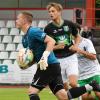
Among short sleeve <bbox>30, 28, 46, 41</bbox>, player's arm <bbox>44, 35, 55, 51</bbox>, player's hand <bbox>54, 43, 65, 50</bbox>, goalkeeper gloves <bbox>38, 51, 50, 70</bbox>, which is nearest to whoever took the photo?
goalkeeper gloves <bbox>38, 51, 50, 70</bbox>

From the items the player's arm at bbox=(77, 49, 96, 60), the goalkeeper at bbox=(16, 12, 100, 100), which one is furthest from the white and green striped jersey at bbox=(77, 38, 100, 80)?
the goalkeeper at bbox=(16, 12, 100, 100)

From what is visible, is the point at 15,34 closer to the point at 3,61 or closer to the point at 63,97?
the point at 3,61

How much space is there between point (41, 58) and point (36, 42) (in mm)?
398

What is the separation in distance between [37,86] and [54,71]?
38cm

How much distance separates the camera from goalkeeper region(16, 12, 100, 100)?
30.3 ft

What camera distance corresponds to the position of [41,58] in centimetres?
913

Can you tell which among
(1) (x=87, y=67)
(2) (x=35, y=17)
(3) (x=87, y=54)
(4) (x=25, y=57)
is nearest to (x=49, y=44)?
(4) (x=25, y=57)

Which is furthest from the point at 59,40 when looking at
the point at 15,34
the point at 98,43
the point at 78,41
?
the point at 15,34

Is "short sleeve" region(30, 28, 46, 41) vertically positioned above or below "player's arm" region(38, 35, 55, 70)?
above

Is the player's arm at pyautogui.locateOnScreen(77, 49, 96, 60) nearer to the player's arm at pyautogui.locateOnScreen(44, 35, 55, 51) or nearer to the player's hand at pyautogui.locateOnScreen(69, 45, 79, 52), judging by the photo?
the player's hand at pyautogui.locateOnScreen(69, 45, 79, 52)

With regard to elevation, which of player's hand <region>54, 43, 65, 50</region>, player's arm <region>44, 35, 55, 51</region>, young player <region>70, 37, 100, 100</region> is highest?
player's arm <region>44, 35, 55, 51</region>

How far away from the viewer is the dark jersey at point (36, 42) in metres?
9.31

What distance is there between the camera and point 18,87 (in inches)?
782

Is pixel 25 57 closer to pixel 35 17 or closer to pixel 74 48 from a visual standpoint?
pixel 74 48
